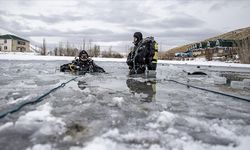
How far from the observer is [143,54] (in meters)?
8.82

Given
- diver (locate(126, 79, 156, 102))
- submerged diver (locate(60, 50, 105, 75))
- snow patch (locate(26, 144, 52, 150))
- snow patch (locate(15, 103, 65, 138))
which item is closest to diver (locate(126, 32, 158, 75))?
submerged diver (locate(60, 50, 105, 75))

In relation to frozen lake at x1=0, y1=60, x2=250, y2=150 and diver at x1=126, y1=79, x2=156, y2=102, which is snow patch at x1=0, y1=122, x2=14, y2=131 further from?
diver at x1=126, y1=79, x2=156, y2=102

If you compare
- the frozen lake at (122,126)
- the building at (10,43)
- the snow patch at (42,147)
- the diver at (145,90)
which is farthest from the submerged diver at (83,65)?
the building at (10,43)

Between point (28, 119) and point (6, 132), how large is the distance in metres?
0.43

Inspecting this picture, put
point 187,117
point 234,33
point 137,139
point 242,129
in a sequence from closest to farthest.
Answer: point 137,139 → point 242,129 → point 187,117 → point 234,33

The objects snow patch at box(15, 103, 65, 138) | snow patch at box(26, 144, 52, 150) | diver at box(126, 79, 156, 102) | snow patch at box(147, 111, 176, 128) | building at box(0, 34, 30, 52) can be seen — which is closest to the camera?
snow patch at box(26, 144, 52, 150)

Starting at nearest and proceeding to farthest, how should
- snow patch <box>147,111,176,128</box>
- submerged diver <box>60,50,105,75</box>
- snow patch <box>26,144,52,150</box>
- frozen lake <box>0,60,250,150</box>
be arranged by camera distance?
1. snow patch <box>26,144,52,150</box>
2. frozen lake <box>0,60,250,150</box>
3. snow patch <box>147,111,176,128</box>
4. submerged diver <box>60,50,105,75</box>

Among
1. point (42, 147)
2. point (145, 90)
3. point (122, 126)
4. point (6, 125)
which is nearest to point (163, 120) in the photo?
point (122, 126)

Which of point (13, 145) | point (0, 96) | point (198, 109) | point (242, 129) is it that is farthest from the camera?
point (0, 96)

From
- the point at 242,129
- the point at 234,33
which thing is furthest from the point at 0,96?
the point at 234,33

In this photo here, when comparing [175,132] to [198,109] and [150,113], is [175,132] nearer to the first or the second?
[150,113]

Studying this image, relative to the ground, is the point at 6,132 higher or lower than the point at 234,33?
lower

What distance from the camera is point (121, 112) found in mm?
3207

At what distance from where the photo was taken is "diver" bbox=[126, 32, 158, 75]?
875cm
